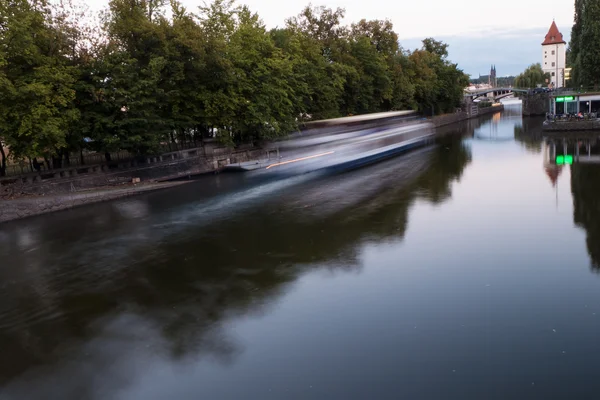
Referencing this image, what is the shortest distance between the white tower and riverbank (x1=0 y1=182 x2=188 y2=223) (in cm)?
12472

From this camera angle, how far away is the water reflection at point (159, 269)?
7.96 m

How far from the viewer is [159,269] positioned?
39.2 feet

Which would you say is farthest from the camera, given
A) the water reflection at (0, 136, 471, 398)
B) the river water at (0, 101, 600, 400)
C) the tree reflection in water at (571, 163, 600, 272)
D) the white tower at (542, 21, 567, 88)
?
the white tower at (542, 21, 567, 88)

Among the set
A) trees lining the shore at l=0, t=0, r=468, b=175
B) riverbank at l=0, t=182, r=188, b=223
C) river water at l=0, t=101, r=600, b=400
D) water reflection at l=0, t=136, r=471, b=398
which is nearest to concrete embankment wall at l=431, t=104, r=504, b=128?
trees lining the shore at l=0, t=0, r=468, b=175

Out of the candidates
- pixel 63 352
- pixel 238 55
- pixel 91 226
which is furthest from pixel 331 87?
pixel 63 352

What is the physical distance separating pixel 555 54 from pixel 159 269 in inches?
5424

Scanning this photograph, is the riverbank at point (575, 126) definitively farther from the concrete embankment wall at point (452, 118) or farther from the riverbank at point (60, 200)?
the riverbank at point (60, 200)

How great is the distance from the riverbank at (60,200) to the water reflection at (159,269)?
40.0 inches

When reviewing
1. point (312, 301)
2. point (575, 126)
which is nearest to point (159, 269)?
point (312, 301)

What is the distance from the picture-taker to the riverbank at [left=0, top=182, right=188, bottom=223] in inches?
761

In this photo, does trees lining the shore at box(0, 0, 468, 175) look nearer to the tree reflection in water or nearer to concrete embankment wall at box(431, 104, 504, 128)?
the tree reflection in water

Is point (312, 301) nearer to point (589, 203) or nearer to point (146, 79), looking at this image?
point (589, 203)

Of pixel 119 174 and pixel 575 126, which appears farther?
A: pixel 575 126

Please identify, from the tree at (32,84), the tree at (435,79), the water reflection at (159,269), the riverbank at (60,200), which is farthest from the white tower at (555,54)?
the tree at (32,84)
